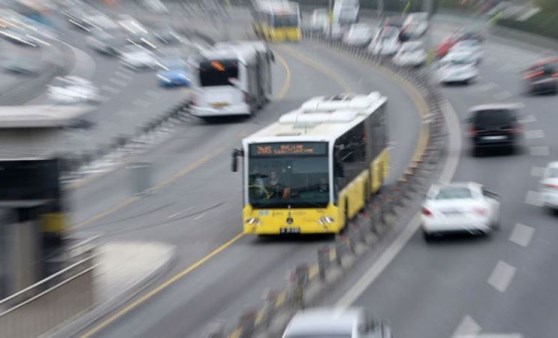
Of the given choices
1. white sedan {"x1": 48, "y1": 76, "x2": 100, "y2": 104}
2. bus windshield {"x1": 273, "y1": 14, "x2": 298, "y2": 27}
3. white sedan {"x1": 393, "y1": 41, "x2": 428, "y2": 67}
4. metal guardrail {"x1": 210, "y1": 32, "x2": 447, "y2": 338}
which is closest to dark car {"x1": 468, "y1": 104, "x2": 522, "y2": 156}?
metal guardrail {"x1": 210, "y1": 32, "x2": 447, "y2": 338}

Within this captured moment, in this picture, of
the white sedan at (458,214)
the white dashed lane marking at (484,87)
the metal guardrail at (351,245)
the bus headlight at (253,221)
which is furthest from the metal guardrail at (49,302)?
the white dashed lane marking at (484,87)

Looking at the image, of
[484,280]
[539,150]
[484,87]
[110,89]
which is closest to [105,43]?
[110,89]

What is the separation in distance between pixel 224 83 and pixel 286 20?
46.0m

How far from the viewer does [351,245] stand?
26.6m

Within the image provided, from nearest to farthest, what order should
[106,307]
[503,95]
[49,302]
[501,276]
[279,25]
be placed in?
[49,302] < [106,307] < [501,276] < [503,95] < [279,25]

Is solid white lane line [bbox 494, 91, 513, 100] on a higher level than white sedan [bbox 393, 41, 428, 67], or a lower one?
lower

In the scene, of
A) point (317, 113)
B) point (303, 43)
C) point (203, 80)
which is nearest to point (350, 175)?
point (317, 113)

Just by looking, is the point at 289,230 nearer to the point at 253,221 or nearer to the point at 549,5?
the point at 253,221

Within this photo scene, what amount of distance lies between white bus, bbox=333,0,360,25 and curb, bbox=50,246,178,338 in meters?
80.9

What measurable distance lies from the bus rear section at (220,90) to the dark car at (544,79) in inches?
600

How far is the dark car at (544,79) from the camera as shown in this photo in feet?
198

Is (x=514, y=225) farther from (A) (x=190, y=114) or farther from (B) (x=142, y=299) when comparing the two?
(A) (x=190, y=114)

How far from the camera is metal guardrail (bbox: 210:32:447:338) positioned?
18812 millimetres

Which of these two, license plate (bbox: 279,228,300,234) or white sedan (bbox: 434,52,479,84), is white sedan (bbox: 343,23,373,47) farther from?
license plate (bbox: 279,228,300,234)
